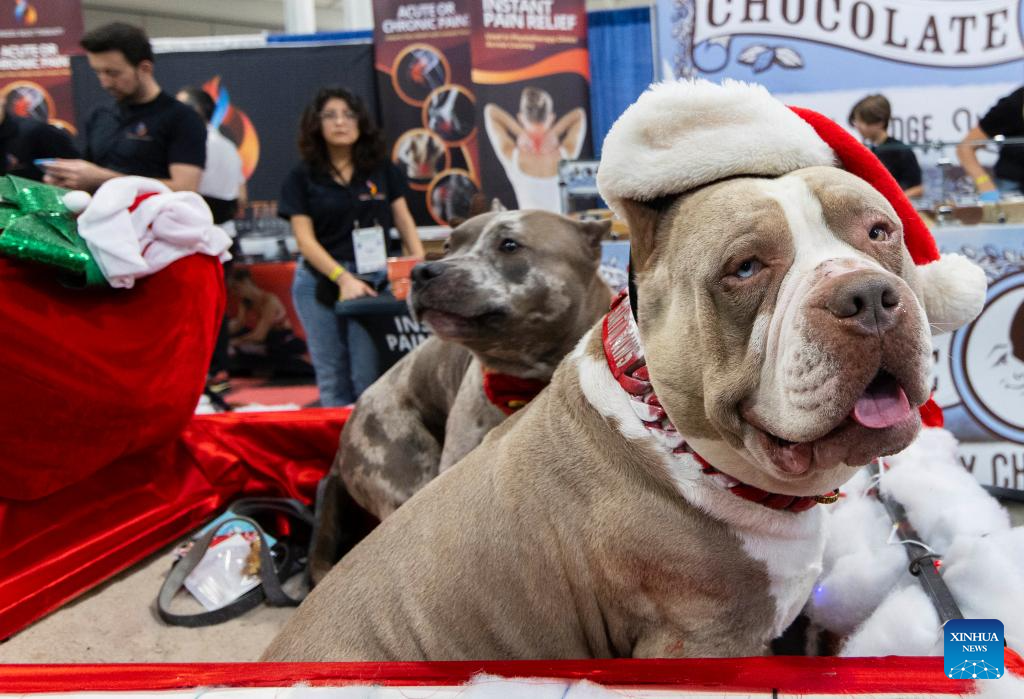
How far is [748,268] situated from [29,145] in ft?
12.4

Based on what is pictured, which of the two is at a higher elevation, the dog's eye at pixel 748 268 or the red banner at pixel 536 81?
the red banner at pixel 536 81

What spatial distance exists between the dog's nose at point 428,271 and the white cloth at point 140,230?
0.55 m

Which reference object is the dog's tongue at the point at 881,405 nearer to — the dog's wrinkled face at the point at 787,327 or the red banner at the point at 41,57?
the dog's wrinkled face at the point at 787,327

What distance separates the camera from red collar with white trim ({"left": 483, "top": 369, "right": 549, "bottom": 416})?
5.60ft

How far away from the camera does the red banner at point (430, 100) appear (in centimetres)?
526

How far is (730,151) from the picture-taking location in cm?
96

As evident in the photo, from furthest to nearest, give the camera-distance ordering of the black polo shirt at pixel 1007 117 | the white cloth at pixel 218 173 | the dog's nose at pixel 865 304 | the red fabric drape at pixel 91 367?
the white cloth at pixel 218 173 → the black polo shirt at pixel 1007 117 → the red fabric drape at pixel 91 367 → the dog's nose at pixel 865 304

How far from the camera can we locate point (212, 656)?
1.69 metres

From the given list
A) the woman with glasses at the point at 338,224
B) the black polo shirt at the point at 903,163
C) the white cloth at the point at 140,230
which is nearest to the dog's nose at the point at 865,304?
the white cloth at the point at 140,230

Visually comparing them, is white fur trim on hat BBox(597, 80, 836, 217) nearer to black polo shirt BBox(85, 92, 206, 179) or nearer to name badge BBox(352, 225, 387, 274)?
name badge BBox(352, 225, 387, 274)

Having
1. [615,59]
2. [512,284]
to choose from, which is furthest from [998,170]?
[615,59]

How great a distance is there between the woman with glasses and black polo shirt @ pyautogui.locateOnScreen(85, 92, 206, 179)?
43 cm

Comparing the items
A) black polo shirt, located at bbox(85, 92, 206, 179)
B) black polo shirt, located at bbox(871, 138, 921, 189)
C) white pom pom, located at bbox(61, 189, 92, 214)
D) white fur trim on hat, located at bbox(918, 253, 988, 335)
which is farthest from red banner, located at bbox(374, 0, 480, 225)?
white fur trim on hat, located at bbox(918, 253, 988, 335)

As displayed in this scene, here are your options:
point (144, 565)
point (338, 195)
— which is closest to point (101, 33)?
point (338, 195)
